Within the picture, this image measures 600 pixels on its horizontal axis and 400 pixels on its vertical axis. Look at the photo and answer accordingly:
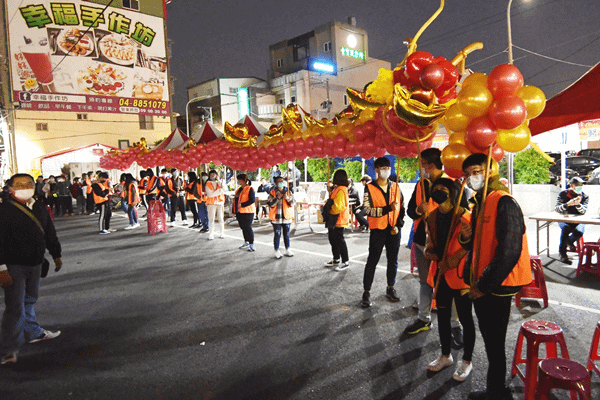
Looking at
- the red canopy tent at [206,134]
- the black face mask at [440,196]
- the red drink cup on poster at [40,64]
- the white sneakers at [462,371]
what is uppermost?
the red drink cup on poster at [40,64]

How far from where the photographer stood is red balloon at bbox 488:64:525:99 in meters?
2.62

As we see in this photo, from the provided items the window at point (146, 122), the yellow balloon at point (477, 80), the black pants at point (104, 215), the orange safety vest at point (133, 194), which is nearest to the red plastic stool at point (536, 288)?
the yellow balloon at point (477, 80)

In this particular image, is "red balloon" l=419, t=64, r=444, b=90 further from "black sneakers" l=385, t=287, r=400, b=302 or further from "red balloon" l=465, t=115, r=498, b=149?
"black sneakers" l=385, t=287, r=400, b=302

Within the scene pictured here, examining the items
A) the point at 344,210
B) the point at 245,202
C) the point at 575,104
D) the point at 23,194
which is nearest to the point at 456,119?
the point at 575,104

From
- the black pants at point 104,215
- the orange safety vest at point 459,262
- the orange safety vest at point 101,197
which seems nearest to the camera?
the orange safety vest at point 459,262

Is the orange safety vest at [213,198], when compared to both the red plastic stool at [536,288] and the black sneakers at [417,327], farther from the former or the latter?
the red plastic stool at [536,288]

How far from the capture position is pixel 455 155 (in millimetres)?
2977

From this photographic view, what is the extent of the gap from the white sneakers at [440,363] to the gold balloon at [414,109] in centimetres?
208

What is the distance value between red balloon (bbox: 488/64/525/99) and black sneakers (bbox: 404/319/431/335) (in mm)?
2425

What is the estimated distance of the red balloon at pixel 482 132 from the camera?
8.74 feet

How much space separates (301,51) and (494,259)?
41493 mm

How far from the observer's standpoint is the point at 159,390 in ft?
10.2

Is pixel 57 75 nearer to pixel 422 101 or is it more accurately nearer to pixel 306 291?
pixel 306 291

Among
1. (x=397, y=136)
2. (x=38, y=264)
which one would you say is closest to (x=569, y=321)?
(x=397, y=136)
